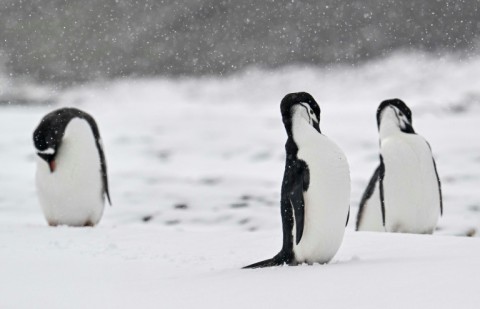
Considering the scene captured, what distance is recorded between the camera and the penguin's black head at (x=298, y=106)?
3500mm

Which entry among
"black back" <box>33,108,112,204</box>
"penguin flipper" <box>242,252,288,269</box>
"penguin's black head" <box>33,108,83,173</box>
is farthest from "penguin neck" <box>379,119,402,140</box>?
"penguin flipper" <box>242,252,288,269</box>

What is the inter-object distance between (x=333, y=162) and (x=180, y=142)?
8999mm

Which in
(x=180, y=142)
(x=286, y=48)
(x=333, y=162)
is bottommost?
(x=333, y=162)

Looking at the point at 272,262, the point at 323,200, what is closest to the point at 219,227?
the point at 272,262

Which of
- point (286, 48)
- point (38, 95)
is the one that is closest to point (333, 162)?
point (38, 95)

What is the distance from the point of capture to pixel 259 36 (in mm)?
43219

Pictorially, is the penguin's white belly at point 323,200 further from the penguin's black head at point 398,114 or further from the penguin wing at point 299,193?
the penguin's black head at point 398,114

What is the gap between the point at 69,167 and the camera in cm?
570

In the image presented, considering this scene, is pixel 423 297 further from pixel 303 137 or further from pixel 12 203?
pixel 12 203

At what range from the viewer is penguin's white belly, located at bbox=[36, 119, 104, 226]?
5695 millimetres

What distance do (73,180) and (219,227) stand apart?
1.81 metres

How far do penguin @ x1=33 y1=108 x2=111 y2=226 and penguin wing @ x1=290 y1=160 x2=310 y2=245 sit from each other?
2.62 metres

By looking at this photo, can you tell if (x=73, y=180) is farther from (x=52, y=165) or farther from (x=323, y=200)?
(x=323, y=200)

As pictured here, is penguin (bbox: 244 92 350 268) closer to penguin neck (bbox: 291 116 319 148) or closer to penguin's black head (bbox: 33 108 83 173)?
penguin neck (bbox: 291 116 319 148)
